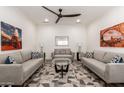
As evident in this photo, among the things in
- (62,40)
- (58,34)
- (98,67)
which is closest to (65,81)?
(98,67)

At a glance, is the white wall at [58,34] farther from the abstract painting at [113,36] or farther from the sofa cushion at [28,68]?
the sofa cushion at [28,68]

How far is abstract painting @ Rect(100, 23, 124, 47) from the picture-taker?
3.48 metres

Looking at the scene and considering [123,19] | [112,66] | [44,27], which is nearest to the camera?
[112,66]

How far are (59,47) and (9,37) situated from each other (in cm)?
406

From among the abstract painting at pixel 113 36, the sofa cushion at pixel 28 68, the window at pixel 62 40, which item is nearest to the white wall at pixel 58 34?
the window at pixel 62 40

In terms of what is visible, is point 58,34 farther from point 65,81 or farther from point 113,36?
point 65,81

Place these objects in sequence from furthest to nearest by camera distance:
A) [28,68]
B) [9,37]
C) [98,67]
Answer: [9,37]
[98,67]
[28,68]

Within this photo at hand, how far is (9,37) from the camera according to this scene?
3492mm

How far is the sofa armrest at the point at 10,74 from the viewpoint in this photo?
2.36 m

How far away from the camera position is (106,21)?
4.51 metres

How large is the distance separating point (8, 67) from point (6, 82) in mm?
325
